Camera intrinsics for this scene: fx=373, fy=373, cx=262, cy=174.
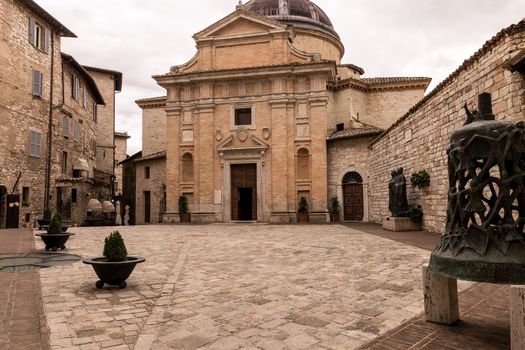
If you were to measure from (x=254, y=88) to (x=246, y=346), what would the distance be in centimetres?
2124

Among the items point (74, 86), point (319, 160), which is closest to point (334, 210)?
point (319, 160)

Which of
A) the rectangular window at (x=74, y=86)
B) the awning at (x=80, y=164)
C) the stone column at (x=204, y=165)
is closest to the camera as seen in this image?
the stone column at (x=204, y=165)

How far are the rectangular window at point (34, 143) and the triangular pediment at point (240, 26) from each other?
1144 cm

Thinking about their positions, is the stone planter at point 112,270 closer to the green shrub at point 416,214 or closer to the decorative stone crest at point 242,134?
the green shrub at point 416,214

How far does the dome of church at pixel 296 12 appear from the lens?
100 feet

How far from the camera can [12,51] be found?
20.2 meters

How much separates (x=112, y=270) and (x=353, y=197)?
61.4 feet

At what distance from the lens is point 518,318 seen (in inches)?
120

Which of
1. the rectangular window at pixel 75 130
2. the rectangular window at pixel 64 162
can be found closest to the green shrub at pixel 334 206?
the rectangular window at pixel 64 162

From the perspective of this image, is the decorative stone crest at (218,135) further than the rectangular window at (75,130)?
No

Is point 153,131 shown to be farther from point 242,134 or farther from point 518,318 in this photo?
point 518,318

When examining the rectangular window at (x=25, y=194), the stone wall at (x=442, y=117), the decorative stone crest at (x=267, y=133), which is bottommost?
the rectangular window at (x=25, y=194)

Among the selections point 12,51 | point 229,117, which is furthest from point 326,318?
point 12,51

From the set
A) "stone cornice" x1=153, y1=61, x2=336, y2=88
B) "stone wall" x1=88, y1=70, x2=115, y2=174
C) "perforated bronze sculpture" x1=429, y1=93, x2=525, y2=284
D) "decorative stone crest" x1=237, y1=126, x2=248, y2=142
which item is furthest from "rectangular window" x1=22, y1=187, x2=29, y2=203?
"perforated bronze sculpture" x1=429, y1=93, x2=525, y2=284
